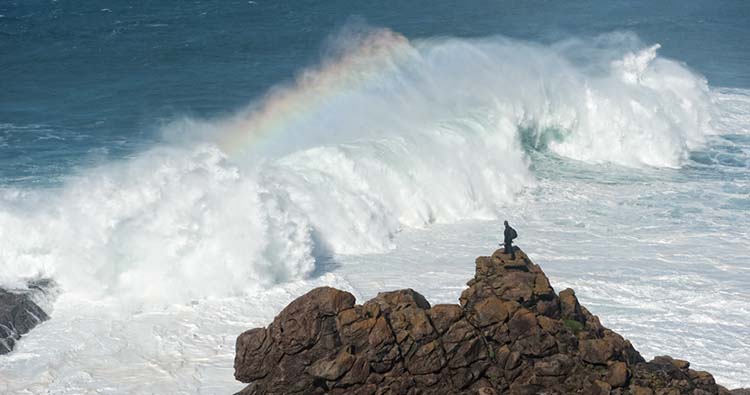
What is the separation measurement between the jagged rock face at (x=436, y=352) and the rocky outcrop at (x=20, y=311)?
362 inches

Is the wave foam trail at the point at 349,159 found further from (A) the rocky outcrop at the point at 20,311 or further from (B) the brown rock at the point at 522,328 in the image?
(B) the brown rock at the point at 522,328

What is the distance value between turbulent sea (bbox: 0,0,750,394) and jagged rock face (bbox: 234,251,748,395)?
472 centimetres

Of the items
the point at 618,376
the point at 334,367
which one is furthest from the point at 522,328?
the point at 334,367

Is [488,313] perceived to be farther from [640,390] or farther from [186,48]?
[186,48]

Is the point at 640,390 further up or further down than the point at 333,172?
further up

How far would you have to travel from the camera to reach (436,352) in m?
21.8

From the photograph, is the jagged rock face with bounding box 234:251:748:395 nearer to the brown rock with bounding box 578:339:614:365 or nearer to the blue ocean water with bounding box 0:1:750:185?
the brown rock with bounding box 578:339:614:365

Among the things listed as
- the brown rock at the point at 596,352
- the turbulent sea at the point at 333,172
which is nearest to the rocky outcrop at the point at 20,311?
the turbulent sea at the point at 333,172

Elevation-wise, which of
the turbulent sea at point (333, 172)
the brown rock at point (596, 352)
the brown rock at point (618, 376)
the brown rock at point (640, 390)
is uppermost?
the brown rock at point (596, 352)

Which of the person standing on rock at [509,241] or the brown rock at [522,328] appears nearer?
the brown rock at [522,328]

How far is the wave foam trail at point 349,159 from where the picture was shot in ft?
116

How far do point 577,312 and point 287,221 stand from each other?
16531mm

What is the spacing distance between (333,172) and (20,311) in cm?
1723

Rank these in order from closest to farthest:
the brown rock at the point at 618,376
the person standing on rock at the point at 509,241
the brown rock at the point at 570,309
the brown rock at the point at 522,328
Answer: the brown rock at the point at 618,376 < the brown rock at the point at 522,328 < the brown rock at the point at 570,309 < the person standing on rock at the point at 509,241
